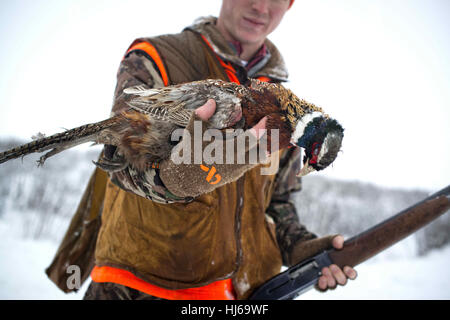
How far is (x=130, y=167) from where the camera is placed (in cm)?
171

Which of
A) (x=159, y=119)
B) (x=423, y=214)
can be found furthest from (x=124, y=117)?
(x=423, y=214)

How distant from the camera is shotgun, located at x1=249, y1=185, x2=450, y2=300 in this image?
2508 mm

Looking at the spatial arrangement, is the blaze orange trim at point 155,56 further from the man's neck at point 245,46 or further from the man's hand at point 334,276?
the man's hand at point 334,276

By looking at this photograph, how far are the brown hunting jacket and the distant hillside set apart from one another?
0.91 metres

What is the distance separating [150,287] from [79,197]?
3.43 metres

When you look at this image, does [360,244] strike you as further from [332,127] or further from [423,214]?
[332,127]

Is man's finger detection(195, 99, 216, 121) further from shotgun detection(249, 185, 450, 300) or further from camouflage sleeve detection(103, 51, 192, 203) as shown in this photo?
shotgun detection(249, 185, 450, 300)

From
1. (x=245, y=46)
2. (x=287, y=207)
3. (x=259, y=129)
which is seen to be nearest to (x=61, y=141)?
(x=259, y=129)

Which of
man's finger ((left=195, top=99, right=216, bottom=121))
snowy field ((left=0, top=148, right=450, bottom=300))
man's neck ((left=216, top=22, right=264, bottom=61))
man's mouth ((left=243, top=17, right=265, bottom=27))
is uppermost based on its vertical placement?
man's mouth ((left=243, top=17, right=265, bottom=27))

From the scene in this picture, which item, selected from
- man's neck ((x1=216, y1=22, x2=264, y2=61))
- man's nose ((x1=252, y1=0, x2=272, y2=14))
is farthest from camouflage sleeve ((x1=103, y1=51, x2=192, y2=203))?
man's nose ((x1=252, y1=0, x2=272, y2=14))

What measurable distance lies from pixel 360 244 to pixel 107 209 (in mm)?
2052

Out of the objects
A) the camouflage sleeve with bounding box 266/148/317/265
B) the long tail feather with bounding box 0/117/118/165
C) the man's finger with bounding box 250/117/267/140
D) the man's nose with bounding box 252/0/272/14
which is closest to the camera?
the long tail feather with bounding box 0/117/118/165

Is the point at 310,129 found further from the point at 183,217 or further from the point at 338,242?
the point at 338,242

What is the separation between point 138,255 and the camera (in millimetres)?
2043
